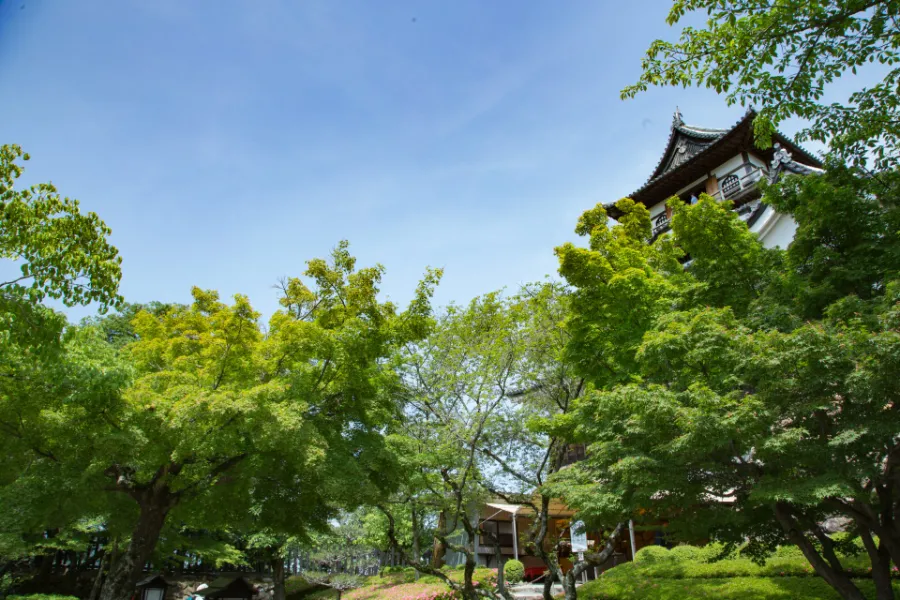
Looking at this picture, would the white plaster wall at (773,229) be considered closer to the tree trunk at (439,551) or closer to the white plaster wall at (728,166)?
A: the white plaster wall at (728,166)

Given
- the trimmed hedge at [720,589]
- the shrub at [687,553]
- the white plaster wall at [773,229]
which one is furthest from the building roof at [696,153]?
the trimmed hedge at [720,589]

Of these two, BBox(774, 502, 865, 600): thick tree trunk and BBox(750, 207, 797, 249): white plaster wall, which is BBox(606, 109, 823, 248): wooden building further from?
BBox(774, 502, 865, 600): thick tree trunk

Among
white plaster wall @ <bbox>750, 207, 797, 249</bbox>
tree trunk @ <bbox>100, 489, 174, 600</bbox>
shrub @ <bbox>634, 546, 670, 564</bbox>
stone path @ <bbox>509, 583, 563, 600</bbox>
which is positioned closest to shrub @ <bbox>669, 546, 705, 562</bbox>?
shrub @ <bbox>634, 546, 670, 564</bbox>

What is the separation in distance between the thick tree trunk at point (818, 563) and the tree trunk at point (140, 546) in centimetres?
1312

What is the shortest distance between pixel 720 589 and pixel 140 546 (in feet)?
44.6

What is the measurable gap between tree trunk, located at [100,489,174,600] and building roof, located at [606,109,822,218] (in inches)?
774

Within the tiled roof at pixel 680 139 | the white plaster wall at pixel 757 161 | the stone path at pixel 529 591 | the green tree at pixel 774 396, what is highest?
the tiled roof at pixel 680 139

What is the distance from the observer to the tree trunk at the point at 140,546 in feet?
37.7

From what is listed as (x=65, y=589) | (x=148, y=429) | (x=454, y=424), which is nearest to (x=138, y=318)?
(x=148, y=429)

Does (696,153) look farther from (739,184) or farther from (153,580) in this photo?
(153,580)

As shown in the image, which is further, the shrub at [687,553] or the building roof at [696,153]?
the building roof at [696,153]

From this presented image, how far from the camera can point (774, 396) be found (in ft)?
25.5

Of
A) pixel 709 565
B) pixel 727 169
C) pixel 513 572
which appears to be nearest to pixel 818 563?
pixel 709 565

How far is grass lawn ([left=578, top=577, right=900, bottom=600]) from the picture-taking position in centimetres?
1038
